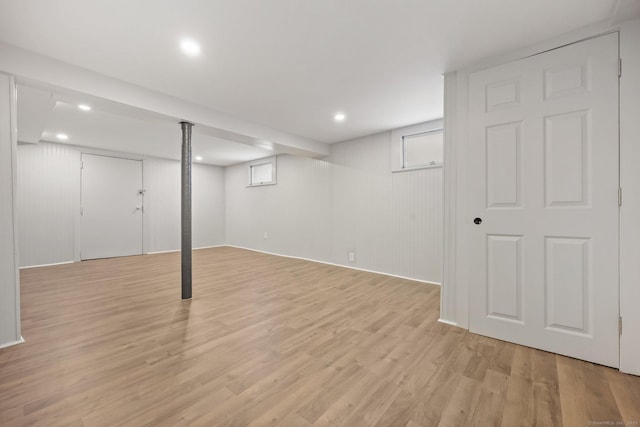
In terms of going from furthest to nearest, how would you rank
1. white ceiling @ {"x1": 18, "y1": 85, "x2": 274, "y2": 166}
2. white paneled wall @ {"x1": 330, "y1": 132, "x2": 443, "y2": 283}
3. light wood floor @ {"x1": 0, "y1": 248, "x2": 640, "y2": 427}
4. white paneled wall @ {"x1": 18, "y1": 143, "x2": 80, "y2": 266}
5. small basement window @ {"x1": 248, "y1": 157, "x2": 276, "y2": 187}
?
small basement window @ {"x1": 248, "y1": 157, "x2": 276, "y2": 187}
white paneled wall @ {"x1": 18, "y1": 143, "x2": 80, "y2": 266}
white paneled wall @ {"x1": 330, "y1": 132, "x2": 443, "y2": 283}
white ceiling @ {"x1": 18, "y1": 85, "x2": 274, "y2": 166}
light wood floor @ {"x1": 0, "y1": 248, "x2": 640, "y2": 427}

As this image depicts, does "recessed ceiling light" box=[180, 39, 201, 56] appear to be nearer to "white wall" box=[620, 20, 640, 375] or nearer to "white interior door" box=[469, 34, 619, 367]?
"white interior door" box=[469, 34, 619, 367]

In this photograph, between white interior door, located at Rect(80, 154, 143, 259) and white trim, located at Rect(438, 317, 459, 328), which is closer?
white trim, located at Rect(438, 317, 459, 328)

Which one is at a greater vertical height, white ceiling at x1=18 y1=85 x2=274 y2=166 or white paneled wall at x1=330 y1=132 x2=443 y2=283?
white ceiling at x1=18 y1=85 x2=274 y2=166

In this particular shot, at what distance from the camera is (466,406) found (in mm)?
1437

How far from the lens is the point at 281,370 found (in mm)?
1761

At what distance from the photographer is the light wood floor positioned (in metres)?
1.37

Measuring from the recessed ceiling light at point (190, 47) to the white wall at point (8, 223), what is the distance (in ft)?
4.82

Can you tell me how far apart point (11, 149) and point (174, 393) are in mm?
2462

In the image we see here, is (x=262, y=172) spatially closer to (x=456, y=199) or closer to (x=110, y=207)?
(x=110, y=207)

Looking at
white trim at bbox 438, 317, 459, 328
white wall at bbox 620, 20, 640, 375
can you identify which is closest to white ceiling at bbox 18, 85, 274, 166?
white trim at bbox 438, 317, 459, 328

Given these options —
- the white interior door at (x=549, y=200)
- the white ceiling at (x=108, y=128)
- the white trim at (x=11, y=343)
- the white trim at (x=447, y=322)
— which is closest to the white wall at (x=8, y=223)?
the white trim at (x=11, y=343)

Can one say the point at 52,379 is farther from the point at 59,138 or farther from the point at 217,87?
the point at 59,138

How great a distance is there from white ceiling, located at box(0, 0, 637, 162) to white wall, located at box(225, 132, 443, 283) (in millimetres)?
1634

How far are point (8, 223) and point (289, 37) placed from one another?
9.23 feet
